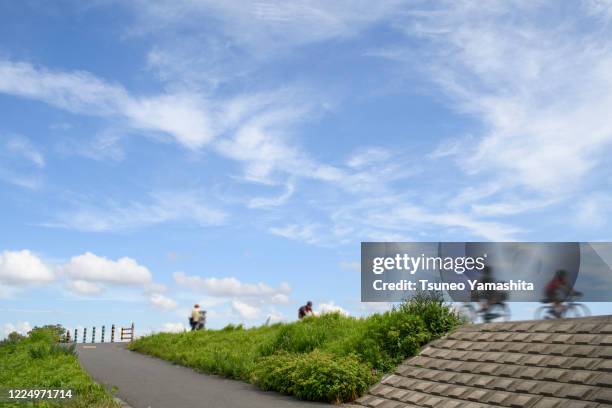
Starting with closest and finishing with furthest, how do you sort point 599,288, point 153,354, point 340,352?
point 340,352 → point 599,288 → point 153,354

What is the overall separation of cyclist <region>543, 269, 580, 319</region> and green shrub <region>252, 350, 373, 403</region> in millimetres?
6299

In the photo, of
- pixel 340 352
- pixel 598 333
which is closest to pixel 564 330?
pixel 598 333

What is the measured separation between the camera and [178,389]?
14.1 m

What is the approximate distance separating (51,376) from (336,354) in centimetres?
732

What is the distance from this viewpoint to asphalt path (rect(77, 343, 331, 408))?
39.3 feet

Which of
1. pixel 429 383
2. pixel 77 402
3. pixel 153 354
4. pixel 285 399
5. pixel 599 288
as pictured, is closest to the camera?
pixel 77 402

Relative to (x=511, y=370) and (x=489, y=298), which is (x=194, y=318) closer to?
(x=489, y=298)

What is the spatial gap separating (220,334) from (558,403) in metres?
18.5

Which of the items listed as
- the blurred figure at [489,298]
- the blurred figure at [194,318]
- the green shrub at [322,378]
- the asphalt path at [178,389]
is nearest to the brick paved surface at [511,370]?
the green shrub at [322,378]

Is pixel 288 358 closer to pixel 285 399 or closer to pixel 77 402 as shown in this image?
pixel 285 399

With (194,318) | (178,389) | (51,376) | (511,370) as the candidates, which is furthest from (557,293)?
(194,318)

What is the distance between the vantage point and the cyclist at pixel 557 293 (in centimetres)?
1596

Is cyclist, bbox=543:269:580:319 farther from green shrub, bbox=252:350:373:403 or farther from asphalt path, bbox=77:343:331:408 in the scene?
asphalt path, bbox=77:343:331:408

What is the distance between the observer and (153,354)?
25.4 metres
